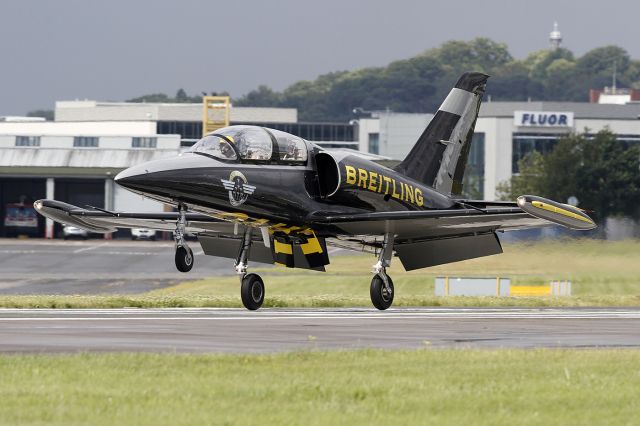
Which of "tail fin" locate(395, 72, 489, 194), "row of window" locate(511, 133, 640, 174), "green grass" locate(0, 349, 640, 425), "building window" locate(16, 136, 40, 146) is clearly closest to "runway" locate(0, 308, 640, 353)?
"green grass" locate(0, 349, 640, 425)

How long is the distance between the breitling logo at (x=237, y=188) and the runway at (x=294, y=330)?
2.27 meters

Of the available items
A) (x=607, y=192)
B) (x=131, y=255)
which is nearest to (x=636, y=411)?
(x=131, y=255)

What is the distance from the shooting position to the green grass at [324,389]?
11.3 metres

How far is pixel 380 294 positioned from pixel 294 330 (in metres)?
6.00

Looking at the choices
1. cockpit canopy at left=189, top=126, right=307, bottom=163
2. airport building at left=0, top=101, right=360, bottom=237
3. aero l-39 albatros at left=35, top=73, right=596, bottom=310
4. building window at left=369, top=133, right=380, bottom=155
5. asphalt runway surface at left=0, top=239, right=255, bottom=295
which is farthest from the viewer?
building window at left=369, top=133, right=380, bottom=155

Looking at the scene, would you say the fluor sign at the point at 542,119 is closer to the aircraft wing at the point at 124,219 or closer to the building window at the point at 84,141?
the building window at the point at 84,141

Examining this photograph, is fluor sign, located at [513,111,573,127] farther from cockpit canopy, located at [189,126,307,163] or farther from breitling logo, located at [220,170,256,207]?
breitling logo, located at [220,170,256,207]

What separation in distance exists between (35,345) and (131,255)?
215 ft

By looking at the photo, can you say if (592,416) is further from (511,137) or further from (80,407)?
(511,137)

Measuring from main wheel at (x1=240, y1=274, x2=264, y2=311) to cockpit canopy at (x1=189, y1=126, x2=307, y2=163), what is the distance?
2574mm

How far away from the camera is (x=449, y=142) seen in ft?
97.5

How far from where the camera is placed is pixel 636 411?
11.8 m

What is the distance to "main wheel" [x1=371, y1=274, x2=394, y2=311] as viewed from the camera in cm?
2600

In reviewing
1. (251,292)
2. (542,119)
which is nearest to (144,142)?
(542,119)
